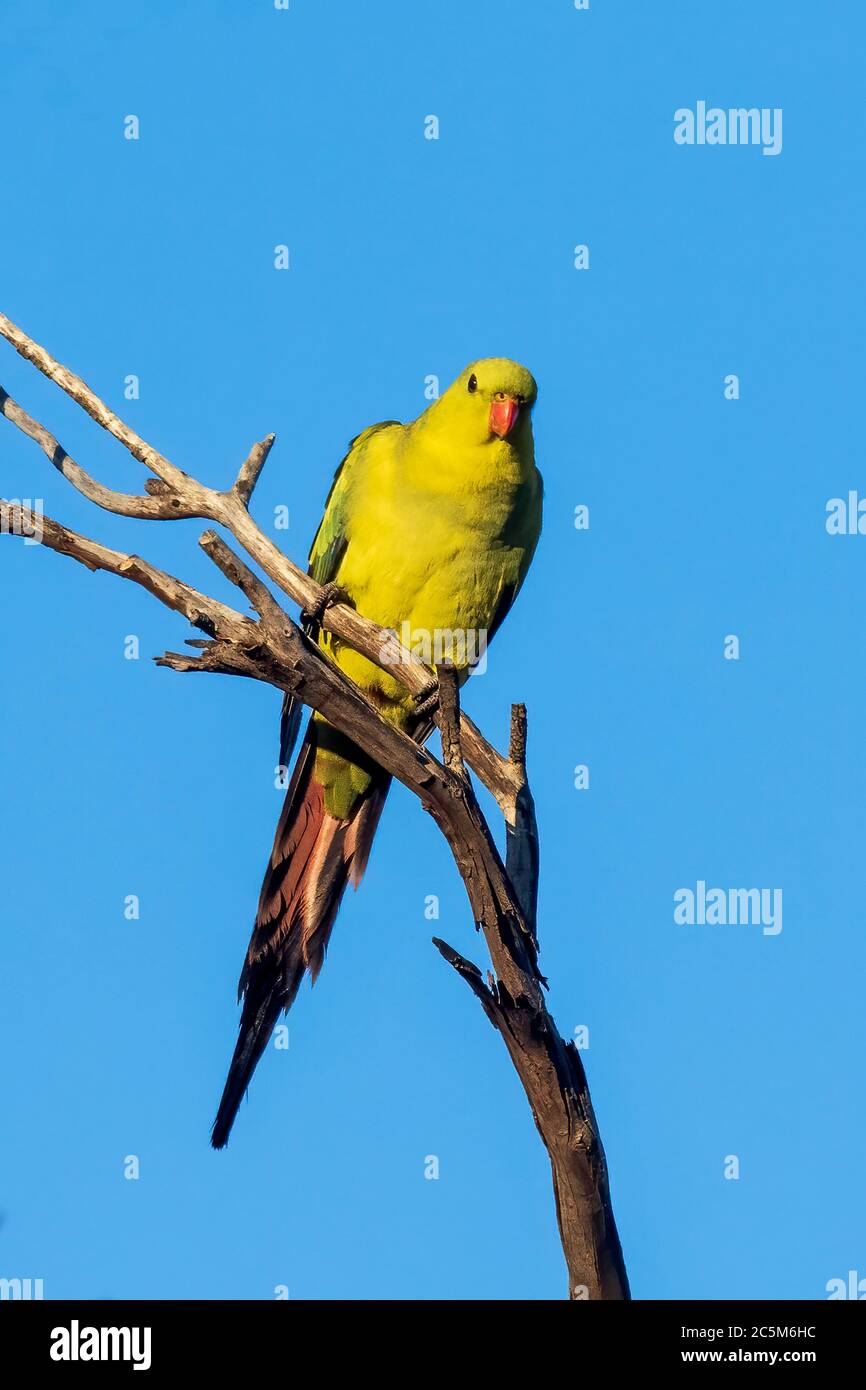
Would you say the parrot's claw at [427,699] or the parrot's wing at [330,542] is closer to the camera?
the parrot's claw at [427,699]

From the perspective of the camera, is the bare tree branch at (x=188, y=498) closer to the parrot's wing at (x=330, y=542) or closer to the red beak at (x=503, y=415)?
the parrot's wing at (x=330, y=542)

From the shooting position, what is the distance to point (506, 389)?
675cm

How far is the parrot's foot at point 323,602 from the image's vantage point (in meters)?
6.57

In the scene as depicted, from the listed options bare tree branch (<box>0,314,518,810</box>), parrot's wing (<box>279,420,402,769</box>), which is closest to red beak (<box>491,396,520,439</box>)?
parrot's wing (<box>279,420,402,769</box>)

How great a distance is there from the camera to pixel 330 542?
726cm

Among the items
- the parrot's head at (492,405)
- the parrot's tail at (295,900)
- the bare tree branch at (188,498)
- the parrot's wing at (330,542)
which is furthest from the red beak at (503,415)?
the parrot's tail at (295,900)

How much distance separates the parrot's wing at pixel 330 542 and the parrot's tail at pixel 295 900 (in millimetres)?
97

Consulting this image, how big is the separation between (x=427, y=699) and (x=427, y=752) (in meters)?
1.33

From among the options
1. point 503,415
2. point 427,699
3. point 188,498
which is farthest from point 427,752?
point 503,415

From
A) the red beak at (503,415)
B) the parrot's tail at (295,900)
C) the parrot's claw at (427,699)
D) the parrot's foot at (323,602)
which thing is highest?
the red beak at (503,415)

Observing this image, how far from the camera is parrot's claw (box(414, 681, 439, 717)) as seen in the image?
6652mm

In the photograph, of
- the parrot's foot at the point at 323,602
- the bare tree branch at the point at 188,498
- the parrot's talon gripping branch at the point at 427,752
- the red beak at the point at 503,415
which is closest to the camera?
the parrot's talon gripping branch at the point at 427,752
